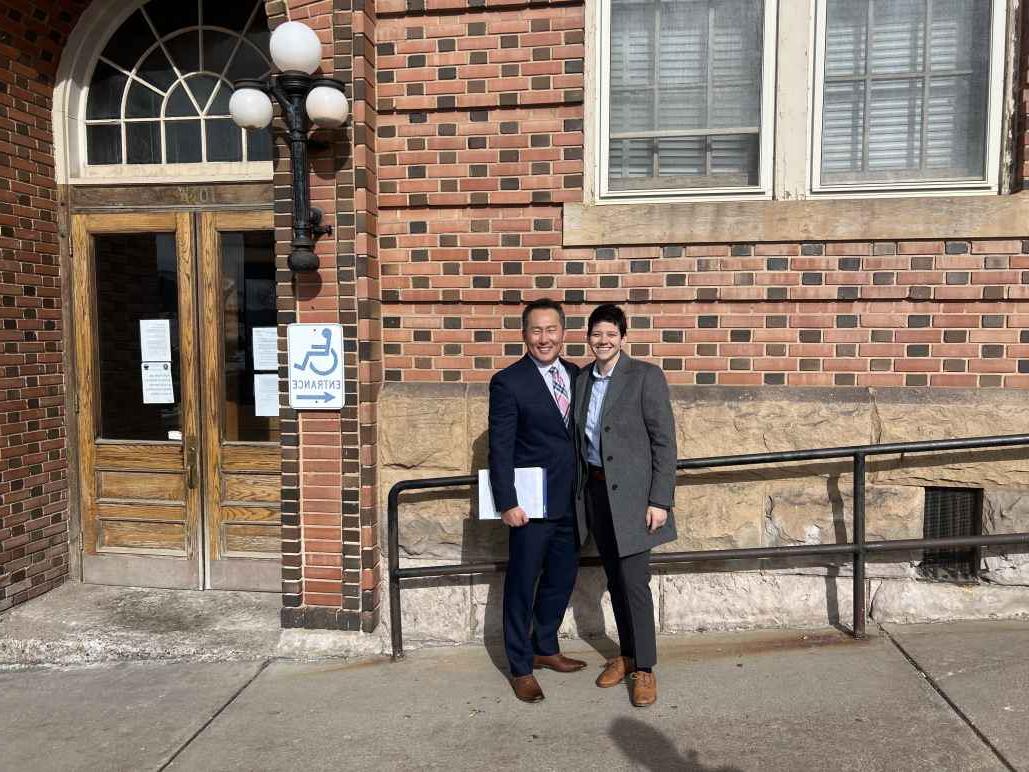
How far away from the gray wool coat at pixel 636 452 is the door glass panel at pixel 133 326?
3001 millimetres

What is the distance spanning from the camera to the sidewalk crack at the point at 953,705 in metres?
2.66

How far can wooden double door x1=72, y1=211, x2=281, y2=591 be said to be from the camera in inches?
184

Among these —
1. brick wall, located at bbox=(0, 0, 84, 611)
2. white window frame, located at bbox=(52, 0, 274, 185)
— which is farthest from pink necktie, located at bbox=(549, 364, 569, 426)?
brick wall, located at bbox=(0, 0, 84, 611)

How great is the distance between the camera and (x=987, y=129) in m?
3.75

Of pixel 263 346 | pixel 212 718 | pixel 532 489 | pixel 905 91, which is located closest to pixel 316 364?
pixel 263 346

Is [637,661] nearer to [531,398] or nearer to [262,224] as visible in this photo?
[531,398]

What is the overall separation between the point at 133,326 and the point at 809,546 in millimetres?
4267

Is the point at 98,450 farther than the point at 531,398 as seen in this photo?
Yes

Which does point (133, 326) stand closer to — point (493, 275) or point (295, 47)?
point (295, 47)

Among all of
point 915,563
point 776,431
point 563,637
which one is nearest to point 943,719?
point 915,563

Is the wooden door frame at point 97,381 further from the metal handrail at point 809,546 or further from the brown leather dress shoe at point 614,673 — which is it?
the brown leather dress shoe at point 614,673

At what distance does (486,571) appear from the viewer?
377cm

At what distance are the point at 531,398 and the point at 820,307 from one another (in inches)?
64.1

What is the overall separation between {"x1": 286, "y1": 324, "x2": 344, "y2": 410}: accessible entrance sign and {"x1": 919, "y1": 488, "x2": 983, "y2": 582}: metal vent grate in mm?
3134
